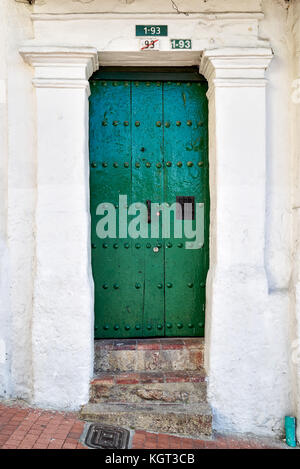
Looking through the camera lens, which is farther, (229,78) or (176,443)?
(229,78)

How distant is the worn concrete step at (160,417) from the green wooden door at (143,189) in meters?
0.69

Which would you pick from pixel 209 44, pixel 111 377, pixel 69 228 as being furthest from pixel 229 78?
pixel 111 377

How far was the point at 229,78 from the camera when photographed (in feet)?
10.8

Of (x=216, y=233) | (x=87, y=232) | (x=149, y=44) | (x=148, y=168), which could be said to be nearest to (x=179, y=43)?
(x=149, y=44)

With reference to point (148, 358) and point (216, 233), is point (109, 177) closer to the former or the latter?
point (216, 233)

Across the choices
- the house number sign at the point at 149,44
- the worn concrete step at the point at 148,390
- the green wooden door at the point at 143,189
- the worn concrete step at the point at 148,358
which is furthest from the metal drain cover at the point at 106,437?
the house number sign at the point at 149,44

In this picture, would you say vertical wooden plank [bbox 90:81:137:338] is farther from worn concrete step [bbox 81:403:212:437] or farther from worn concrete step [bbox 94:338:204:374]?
worn concrete step [bbox 81:403:212:437]

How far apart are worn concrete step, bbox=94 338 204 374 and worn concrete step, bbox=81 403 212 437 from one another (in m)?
0.37

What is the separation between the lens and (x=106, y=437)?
2.96 m

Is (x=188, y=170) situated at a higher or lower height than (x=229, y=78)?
lower

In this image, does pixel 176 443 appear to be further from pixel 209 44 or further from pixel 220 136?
pixel 209 44

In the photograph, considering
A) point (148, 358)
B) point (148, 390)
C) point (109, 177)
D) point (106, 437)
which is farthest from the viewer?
point (109, 177)

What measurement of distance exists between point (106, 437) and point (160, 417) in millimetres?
436

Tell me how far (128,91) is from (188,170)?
2.93 ft
